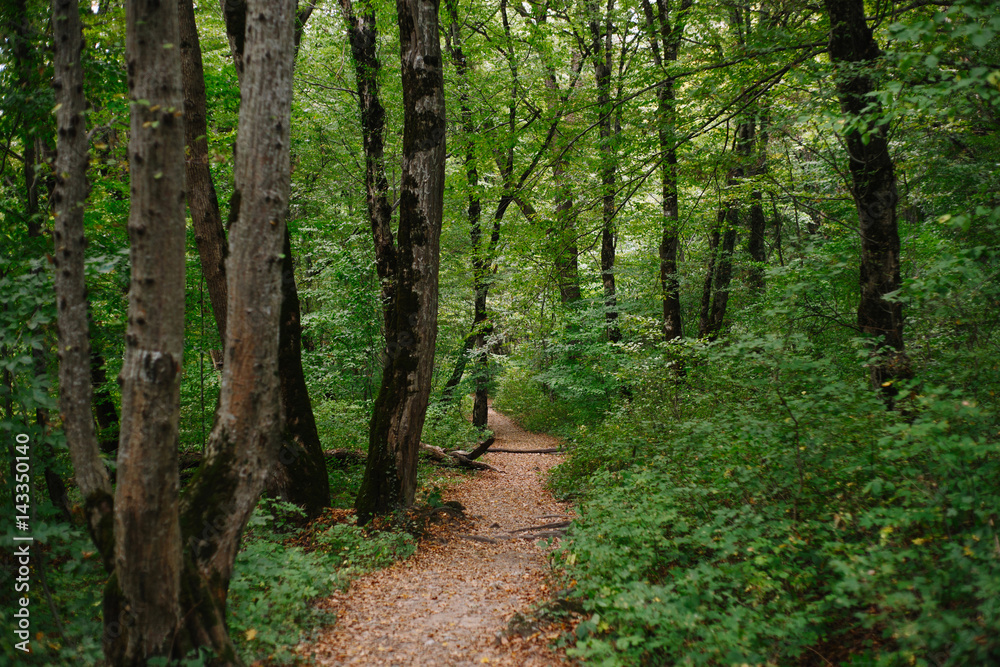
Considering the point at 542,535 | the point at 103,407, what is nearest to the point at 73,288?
the point at 542,535

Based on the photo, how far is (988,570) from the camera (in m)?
2.50

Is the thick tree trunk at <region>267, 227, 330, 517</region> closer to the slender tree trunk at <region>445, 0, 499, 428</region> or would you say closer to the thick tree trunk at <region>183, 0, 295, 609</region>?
the thick tree trunk at <region>183, 0, 295, 609</region>

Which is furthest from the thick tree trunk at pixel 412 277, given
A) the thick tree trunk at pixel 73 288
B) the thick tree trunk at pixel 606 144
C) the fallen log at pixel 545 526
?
the thick tree trunk at pixel 73 288

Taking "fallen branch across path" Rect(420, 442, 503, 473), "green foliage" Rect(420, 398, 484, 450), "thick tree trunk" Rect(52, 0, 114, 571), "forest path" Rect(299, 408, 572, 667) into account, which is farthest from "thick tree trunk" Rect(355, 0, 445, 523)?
"green foliage" Rect(420, 398, 484, 450)

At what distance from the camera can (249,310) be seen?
126 inches

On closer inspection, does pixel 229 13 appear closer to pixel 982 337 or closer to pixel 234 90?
pixel 234 90

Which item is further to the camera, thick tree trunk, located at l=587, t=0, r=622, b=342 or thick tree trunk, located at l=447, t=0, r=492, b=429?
thick tree trunk, located at l=447, t=0, r=492, b=429

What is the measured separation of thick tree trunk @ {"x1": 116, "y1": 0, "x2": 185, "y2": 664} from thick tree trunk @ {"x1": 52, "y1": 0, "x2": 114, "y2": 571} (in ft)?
1.26

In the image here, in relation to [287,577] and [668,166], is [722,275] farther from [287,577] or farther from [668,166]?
[287,577]

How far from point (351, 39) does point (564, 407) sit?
12.3m

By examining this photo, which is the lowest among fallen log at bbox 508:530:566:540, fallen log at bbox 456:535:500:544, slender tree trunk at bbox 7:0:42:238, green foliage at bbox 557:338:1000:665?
fallen log at bbox 456:535:500:544

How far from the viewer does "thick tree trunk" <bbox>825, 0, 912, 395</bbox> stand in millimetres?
5188

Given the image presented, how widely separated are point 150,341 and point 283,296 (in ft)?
11.4

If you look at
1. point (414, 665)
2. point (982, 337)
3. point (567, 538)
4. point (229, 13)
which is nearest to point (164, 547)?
point (414, 665)
